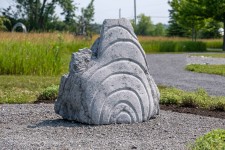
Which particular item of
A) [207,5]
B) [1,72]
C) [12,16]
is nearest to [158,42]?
[207,5]

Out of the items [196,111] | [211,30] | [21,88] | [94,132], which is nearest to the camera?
[94,132]

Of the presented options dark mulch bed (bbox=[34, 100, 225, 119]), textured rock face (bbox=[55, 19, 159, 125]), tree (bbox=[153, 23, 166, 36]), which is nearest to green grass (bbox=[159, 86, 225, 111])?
dark mulch bed (bbox=[34, 100, 225, 119])

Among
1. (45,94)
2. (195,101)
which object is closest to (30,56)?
(45,94)

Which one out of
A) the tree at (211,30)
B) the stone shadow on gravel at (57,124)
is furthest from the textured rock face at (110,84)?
the tree at (211,30)

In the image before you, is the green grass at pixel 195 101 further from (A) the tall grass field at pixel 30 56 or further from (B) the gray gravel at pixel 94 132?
(A) the tall grass field at pixel 30 56

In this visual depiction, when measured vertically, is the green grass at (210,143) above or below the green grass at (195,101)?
above

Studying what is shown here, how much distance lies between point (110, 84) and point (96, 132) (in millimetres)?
768

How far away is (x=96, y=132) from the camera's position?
614 cm

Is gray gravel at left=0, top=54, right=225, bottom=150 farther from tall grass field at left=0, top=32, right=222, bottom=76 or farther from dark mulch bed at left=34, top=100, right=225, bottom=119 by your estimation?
tall grass field at left=0, top=32, right=222, bottom=76

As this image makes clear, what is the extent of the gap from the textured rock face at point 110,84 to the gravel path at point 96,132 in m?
0.17

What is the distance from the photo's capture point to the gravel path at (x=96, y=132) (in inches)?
210

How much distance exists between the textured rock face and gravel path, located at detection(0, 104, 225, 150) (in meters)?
0.17

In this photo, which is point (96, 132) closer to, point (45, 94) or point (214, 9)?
point (45, 94)

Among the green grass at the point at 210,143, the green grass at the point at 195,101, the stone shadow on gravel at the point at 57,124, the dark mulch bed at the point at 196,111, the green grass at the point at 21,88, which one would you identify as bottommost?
the green grass at the point at 21,88
